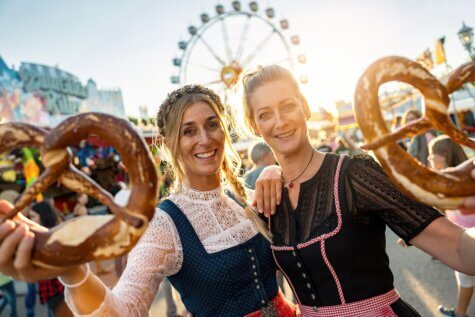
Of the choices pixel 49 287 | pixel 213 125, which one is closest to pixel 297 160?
pixel 213 125

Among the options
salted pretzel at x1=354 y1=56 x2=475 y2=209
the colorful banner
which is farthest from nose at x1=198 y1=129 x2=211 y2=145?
the colorful banner

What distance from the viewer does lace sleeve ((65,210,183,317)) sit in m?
1.19

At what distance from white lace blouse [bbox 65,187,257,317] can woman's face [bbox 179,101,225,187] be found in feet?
0.49

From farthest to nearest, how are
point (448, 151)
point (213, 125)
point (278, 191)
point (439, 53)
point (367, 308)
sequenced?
point (439, 53)
point (448, 151)
point (213, 125)
point (278, 191)
point (367, 308)

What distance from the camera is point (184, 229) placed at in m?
1.51

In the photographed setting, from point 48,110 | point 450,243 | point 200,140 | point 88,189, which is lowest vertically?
point 450,243

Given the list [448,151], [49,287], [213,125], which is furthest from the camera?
[49,287]

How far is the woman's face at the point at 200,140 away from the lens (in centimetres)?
165

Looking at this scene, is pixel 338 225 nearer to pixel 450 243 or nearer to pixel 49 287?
pixel 450 243

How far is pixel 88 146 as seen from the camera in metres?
9.52

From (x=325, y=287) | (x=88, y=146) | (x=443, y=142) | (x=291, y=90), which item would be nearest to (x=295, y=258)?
(x=325, y=287)

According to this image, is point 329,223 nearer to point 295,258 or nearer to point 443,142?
point 295,258

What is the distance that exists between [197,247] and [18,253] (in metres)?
0.71

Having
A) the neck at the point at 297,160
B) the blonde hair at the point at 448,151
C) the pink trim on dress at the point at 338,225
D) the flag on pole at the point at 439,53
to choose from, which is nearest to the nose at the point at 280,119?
the neck at the point at 297,160
